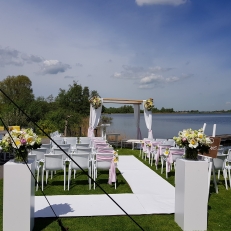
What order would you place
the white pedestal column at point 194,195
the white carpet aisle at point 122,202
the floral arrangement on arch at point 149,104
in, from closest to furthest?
the white pedestal column at point 194,195 < the white carpet aisle at point 122,202 < the floral arrangement on arch at point 149,104

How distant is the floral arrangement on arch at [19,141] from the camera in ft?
13.5

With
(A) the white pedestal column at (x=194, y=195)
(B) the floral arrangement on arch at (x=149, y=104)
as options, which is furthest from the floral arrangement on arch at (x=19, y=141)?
(B) the floral arrangement on arch at (x=149, y=104)

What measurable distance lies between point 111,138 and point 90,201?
41.9 feet

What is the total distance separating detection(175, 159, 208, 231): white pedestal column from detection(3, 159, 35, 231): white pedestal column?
84.4 inches

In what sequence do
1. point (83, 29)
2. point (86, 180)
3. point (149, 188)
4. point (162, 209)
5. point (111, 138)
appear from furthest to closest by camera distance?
point (111, 138) → point (83, 29) → point (86, 180) → point (149, 188) → point (162, 209)

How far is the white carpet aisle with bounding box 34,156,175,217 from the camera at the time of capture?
5039mm

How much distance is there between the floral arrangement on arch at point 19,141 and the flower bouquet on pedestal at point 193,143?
226 cm

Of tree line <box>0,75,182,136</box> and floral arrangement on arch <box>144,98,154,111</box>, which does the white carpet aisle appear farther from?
floral arrangement on arch <box>144,98,154,111</box>

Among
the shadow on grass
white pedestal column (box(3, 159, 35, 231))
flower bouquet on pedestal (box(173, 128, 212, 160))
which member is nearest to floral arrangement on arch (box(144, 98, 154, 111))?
flower bouquet on pedestal (box(173, 128, 212, 160))

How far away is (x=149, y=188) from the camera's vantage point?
676cm

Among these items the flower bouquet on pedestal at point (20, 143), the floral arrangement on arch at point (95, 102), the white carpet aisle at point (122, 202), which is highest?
the floral arrangement on arch at point (95, 102)

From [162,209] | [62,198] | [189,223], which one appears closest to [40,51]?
[62,198]

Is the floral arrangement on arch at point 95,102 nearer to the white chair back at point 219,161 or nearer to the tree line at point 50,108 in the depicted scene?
the tree line at point 50,108

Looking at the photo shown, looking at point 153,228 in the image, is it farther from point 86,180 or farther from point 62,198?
point 86,180
